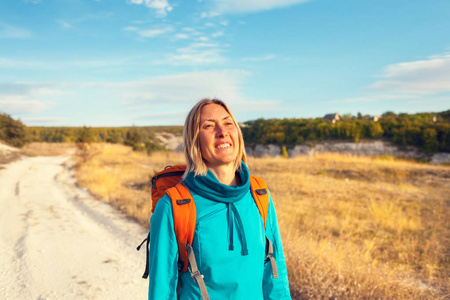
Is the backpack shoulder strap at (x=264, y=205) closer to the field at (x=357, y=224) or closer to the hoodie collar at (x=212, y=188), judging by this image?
the hoodie collar at (x=212, y=188)

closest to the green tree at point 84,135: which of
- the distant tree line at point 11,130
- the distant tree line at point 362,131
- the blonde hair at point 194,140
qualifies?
the distant tree line at point 11,130

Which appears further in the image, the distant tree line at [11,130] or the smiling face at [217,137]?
the distant tree line at [11,130]

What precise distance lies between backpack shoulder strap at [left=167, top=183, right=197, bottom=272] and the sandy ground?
8.01ft

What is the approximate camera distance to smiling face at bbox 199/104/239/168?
1537mm

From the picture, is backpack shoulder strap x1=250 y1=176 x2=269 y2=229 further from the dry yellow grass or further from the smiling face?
the dry yellow grass

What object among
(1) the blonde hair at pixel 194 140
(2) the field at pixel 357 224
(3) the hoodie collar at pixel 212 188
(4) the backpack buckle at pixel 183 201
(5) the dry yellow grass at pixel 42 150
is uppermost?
(1) the blonde hair at pixel 194 140

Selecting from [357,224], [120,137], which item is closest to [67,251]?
[357,224]

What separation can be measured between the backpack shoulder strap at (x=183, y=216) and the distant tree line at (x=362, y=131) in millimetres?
24680

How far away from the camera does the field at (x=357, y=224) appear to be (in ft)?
11.3

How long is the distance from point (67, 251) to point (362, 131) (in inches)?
1024

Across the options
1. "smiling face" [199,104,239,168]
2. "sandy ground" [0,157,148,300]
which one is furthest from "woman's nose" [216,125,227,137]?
"sandy ground" [0,157,148,300]

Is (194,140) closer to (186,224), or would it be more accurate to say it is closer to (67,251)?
(186,224)

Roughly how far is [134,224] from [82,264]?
6.42ft

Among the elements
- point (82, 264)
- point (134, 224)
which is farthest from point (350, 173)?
point (82, 264)
